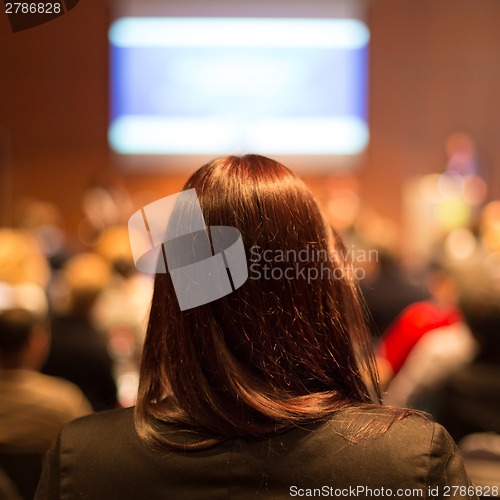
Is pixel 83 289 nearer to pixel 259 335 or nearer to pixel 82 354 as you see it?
pixel 82 354

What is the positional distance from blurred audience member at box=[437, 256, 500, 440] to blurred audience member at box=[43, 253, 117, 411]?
135 centimetres

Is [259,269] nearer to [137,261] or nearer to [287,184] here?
[287,184]

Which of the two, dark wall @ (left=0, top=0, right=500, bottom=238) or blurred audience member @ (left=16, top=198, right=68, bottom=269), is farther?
dark wall @ (left=0, top=0, right=500, bottom=238)

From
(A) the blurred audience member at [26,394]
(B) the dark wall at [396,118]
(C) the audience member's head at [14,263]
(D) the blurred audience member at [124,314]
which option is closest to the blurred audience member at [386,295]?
(D) the blurred audience member at [124,314]

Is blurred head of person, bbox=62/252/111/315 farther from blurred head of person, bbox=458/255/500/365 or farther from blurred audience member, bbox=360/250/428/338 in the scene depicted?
blurred head of person, bbox=458/255/500/365

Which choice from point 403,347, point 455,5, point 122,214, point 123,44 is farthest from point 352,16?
point 403,347

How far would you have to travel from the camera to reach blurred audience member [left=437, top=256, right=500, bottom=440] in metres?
2.05

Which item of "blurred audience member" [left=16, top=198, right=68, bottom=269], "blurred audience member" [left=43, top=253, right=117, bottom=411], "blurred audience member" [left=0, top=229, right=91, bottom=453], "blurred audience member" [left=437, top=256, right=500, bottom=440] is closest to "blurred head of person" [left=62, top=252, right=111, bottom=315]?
"blurred audience member" [left=43, top=253, right=117, bottom=411]

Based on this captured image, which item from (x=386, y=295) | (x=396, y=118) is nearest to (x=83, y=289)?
(x=386, y=295)

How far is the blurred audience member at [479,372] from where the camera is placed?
2053 millimetres

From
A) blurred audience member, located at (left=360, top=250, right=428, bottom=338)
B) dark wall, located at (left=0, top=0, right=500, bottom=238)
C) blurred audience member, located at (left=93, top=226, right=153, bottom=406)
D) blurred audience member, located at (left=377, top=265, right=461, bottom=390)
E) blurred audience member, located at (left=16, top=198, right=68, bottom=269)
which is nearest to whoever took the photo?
blurred audience member, located at (left=377, top=265, right=461, bottom=390)

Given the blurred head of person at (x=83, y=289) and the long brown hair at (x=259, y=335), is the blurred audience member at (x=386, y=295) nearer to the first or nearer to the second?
the blurred head of person at (x=83, y=289)

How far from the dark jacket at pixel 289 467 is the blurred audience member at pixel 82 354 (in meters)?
1.92

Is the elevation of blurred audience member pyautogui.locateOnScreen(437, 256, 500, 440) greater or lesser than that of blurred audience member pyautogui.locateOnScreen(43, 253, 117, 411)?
greater
